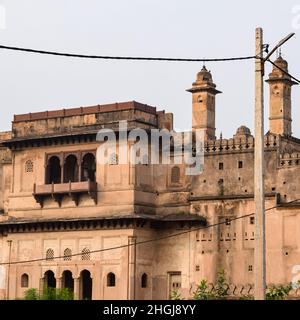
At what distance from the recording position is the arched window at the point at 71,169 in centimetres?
3565

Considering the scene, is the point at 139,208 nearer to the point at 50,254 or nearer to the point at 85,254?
the point at 85,254

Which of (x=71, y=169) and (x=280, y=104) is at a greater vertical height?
(x=280, y=104)

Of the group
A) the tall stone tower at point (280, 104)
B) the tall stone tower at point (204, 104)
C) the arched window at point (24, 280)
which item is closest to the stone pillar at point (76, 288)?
the arched window at point (24, 280)

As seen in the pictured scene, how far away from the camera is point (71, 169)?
36.0 m

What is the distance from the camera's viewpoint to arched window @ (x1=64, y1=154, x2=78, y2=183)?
3565 cm

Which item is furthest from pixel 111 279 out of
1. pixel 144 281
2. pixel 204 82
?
pixel 204 82

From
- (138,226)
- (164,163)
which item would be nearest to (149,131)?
(164,163)

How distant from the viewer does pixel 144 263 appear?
111 feet

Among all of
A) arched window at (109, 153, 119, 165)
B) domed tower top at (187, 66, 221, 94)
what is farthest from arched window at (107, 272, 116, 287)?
domed tower top at (187, 66, 221, 94)
